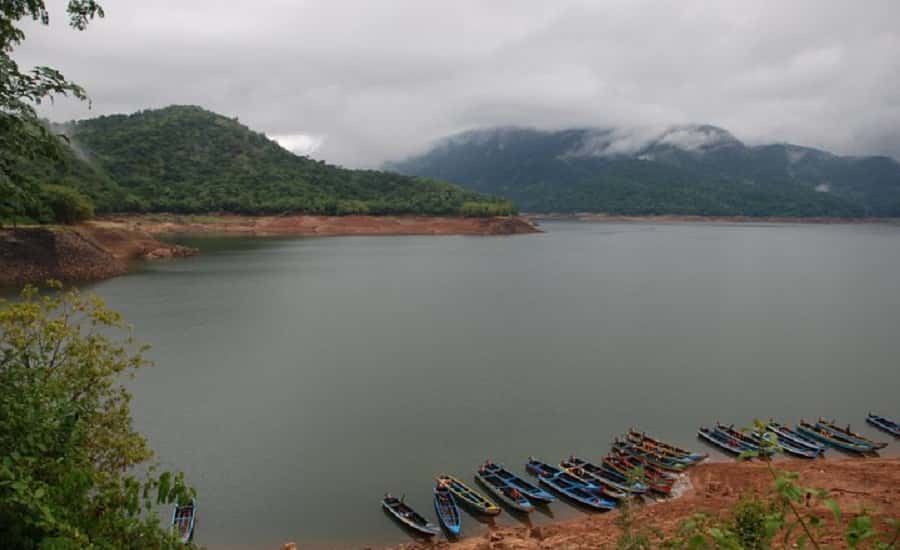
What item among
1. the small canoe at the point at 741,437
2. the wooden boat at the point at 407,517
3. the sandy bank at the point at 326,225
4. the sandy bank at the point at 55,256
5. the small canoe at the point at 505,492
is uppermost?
the sandy bank at the point at 326,225

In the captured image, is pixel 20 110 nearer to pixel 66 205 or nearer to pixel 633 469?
pixel 633 469

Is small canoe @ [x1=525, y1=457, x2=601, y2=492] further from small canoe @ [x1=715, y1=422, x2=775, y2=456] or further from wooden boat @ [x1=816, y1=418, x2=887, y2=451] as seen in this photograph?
wooden boat @ [x1=816, y1=418, x2=887, y2=451]

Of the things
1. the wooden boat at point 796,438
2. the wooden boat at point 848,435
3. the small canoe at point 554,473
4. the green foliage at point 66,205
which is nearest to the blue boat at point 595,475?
the small canoe at point 554,473

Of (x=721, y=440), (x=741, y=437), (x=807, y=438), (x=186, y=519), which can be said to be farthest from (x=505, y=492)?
(x=807, y=438)

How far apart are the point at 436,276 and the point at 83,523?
58644 millimetres

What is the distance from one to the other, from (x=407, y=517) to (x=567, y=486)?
5165mm

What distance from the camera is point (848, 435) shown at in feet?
73.8

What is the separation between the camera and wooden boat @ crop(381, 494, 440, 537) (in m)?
16.4

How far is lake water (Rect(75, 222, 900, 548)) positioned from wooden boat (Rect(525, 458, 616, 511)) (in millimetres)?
1209

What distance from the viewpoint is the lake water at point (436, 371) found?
19.8 metres

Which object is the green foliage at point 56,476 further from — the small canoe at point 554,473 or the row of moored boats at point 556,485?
the small canoe at point 554,473

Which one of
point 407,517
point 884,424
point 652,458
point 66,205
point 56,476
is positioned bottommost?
point 407,517

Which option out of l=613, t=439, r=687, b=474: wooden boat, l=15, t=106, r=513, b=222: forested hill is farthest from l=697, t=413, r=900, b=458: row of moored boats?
l=15, t=106, r=513, b=222: forested hill

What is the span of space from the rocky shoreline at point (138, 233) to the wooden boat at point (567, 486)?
50.9 meters
